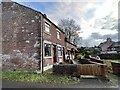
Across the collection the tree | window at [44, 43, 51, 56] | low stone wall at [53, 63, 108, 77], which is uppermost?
the tree

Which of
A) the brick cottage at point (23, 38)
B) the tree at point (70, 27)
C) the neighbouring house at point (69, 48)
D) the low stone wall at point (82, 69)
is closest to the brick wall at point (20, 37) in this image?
the brick cottage at point (23, 38)

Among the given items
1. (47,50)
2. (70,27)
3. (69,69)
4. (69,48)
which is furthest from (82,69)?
(70,27)

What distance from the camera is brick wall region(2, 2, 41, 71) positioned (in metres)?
17.2

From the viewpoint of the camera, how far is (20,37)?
1777 centimetres

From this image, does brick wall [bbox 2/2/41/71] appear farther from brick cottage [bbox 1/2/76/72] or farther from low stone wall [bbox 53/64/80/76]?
low stone wall [bbox 53/64/80/76]

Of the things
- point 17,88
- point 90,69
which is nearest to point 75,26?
point 90,69

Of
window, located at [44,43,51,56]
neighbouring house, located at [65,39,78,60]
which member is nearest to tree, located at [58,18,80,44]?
neighbouring house, located at [65,39,78,60]

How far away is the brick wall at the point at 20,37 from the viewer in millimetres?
17172

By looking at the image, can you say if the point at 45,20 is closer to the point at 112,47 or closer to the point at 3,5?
the point at 3,5

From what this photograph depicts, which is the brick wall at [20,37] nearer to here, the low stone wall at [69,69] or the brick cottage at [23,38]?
the brick cottage at [23,38]

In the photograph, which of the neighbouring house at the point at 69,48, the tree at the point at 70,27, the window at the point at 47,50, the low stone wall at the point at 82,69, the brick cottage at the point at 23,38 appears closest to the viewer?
the low stone wall at the point at 82,69

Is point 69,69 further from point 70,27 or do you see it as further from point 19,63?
point 70,27

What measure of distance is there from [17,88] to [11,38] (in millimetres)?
8802

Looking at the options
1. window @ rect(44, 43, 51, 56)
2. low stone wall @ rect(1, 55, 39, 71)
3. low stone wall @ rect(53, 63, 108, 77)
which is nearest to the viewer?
low stone wall @ rect(53, 63, 108, 77)
